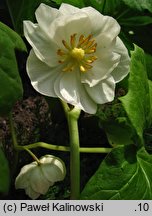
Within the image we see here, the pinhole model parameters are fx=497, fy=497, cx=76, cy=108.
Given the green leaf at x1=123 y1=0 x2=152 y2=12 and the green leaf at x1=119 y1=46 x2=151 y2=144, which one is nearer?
the green leaf at x1=119 y1=46 x2=151 y2=144

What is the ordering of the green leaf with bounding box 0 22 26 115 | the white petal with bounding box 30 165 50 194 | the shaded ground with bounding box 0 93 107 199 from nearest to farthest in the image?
the green leaf with bounding box 0 22 26 115
the white petal with bounding box 30 165 50 194
the shaded ground with bounding box 0 93 107 199

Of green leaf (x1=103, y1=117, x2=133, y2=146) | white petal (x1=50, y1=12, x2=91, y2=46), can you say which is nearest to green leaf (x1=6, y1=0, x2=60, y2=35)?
white petal (x1=50, y1=12, x2=91, y2=46)

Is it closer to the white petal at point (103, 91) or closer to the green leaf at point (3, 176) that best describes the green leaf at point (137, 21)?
the white petal at point (103, 91)

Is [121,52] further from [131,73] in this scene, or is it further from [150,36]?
[150,36]

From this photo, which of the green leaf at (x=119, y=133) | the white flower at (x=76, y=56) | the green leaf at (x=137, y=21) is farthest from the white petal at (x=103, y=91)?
the green leaf at (x=137, y=21)

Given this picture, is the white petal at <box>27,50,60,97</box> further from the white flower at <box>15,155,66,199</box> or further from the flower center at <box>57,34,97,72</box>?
the white flower at <box>15,155,66,199</box>

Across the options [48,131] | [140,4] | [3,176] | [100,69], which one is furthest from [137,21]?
[3,176]
